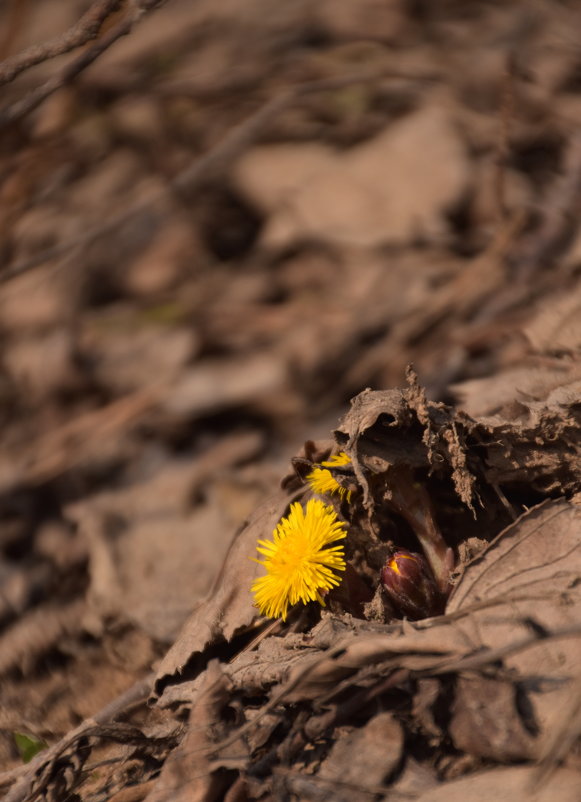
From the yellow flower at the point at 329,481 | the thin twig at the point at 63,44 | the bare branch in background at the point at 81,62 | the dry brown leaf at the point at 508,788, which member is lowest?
the dry brown leaf at the point at 508,788

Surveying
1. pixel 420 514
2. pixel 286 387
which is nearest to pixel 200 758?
pixel 420 514

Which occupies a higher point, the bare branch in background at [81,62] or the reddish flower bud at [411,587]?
the bare branch in background at [81,62]

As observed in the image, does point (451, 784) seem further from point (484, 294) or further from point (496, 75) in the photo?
point (496, 75)

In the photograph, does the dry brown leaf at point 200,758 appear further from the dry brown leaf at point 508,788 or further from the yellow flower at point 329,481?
the yellow flower at point 329,481

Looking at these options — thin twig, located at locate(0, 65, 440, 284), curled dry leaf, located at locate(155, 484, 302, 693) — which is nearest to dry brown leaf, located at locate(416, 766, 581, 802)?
curled dry leaf, located at locate(155, 484, 302, 693)

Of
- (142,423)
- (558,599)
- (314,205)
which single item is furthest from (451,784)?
(314,205)

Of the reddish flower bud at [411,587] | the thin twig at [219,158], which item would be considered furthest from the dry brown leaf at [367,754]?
the thin twig at [219,158]

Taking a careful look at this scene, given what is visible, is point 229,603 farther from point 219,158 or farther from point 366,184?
point 219,158

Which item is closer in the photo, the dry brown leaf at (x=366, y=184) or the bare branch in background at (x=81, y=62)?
the bare branch in background at (x=81, y=62)
